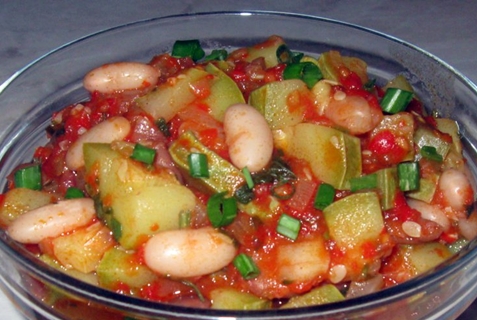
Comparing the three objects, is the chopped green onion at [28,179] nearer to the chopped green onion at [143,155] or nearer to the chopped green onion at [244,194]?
the chopped green onion at [143,155]

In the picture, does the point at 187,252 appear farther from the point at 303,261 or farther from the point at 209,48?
the point at 209,48

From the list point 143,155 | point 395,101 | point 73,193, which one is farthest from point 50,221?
point 395,101

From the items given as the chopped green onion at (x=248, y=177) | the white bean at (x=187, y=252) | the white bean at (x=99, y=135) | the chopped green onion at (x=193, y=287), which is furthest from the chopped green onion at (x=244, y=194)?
the white bean at (x=99, y=135)

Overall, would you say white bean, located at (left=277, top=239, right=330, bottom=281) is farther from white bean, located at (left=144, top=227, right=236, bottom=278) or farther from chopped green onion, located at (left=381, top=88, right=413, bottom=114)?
chopped green onion, located at (left=381, top=88, right=413, bottom=114)

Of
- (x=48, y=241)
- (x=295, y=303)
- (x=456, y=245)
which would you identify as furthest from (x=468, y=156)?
(x=48, y=241)

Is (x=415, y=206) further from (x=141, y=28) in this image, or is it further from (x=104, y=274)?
(x=141, y=28)

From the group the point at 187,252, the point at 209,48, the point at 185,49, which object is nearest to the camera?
the point at 187,252
